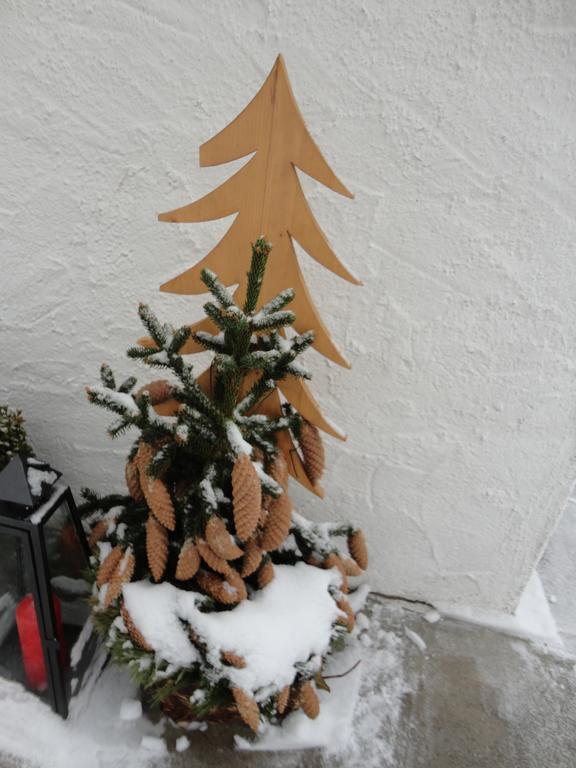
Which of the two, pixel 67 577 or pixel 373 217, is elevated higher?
pixel 373 217

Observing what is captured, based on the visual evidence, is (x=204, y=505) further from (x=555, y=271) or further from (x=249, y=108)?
(x=555, y=271)

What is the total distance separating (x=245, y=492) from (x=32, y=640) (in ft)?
1.83

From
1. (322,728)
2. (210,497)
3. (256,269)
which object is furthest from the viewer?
(322,728)

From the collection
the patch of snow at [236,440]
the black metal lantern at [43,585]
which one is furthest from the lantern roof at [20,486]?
the patch of snow at [236,440]

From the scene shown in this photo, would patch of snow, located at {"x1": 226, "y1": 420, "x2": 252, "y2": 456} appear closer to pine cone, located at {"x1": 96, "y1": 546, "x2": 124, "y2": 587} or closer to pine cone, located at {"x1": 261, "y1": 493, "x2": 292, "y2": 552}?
pine cone, located at {"x1": 261, "y1": 493, "x2": 292, "y2": 552}

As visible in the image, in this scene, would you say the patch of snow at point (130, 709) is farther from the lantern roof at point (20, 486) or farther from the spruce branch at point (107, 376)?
the spruce branch at point (107, 376)

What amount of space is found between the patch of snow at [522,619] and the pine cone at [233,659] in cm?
72

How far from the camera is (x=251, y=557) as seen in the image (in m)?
0.83

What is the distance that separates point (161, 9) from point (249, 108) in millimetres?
334

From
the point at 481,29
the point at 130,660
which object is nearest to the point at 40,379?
the point at 130,660

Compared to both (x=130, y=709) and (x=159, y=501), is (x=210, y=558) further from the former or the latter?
(x=130, y=709)

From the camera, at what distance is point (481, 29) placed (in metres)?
0.78

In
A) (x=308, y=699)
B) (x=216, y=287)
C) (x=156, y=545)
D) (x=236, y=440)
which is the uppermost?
(x=216, y=287)

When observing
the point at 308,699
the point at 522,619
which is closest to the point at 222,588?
the point at 308,699
